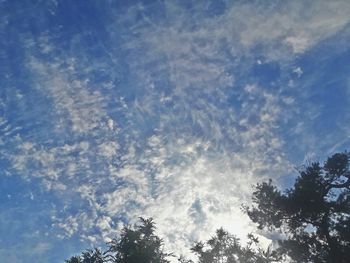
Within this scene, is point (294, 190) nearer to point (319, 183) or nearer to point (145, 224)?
point (319, 183)

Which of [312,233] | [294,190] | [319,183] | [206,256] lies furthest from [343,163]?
[206,256]

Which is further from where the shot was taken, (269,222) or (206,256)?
(206,256)

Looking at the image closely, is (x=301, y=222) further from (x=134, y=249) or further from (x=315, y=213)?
(x=134, y=249)

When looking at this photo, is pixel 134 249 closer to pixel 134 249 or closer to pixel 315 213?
pixel 134 249

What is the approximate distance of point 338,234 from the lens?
31.1 m

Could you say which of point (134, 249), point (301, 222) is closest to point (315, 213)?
point (301, 222)

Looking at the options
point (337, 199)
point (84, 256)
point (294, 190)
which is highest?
point (84, 256)

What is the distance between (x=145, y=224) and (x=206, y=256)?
10130 millimetres

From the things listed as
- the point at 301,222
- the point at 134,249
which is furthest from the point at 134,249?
the point at 301,222

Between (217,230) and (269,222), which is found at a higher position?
(217,230)

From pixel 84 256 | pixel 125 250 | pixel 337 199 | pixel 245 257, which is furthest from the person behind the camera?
pixel 245 257

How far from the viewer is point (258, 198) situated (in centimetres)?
3628

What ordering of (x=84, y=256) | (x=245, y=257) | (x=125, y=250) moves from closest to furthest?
(x=125, y=250) → (x=84, y=256) → (x=245, y=257)

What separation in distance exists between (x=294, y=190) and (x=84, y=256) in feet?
78.3
